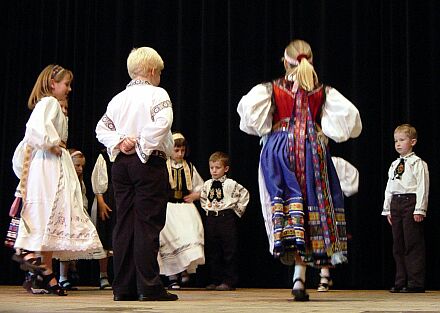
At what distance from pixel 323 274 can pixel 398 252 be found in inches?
23.3

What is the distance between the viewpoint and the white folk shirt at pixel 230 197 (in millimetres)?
6516

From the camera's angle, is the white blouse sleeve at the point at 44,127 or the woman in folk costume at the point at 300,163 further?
the white blouse sleeve at the point at 44,127

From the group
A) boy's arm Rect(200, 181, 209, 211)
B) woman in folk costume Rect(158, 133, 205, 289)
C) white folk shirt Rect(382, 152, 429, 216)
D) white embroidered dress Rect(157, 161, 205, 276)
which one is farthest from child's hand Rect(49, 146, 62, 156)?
white folk shirt Rect(382, 152, 429, 216)

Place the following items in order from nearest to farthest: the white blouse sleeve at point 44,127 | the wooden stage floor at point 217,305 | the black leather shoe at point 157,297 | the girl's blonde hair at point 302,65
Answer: the wooden stage floor at point 217,305 → the black leather shoe at point 157,297 → the girl's blonde hair at point 302,65 → the white blouse sleeve at point 44,127

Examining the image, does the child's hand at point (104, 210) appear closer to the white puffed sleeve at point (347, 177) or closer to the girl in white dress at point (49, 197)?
the girl in white dress at point (49, 197)

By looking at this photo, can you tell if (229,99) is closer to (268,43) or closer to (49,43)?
(268,43)

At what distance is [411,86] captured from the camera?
6.52 m

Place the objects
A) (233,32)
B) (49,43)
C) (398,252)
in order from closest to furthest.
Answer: (398,252), (233,32), (49,43)

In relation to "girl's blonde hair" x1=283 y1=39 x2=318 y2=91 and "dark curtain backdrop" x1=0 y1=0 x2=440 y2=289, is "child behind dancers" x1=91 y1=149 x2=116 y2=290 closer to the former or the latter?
"dark curtain backdrop" x1=0 y1=0 x2=440 y2=289

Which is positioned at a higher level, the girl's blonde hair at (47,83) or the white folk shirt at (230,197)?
the girl's blonde hair at (47,83)

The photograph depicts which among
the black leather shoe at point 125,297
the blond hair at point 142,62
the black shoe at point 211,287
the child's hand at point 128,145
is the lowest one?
the black shoe at point 211,287

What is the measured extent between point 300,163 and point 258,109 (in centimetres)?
36

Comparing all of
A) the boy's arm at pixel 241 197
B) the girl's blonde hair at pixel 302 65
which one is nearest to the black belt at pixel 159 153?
the girl's blonde hair at pixel 302 65

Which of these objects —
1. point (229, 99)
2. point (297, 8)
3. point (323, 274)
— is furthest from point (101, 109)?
point (323, 274)
